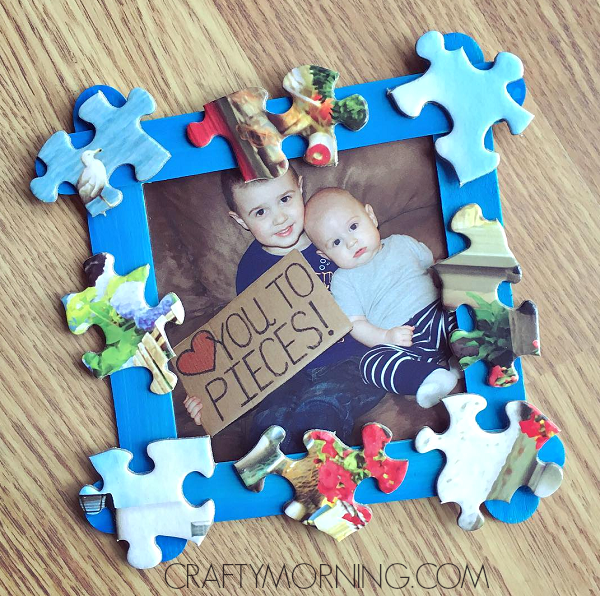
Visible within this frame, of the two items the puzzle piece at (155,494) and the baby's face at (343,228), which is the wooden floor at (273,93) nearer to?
the puzzle piece at (155,494)

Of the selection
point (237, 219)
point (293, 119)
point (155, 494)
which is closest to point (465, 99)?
point (293, 119)

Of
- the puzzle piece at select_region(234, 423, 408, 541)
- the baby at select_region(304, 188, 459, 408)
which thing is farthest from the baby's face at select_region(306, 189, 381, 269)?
the puzzle piece at select_region(234, 423, 408, 541)

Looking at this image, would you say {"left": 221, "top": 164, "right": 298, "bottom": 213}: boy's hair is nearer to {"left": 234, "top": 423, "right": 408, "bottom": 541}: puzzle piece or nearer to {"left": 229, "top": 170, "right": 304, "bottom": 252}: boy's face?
{"left": 229, "top": 170, "right": 304, "bottom": 252}: boy's face

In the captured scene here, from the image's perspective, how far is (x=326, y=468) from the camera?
0.73 meters

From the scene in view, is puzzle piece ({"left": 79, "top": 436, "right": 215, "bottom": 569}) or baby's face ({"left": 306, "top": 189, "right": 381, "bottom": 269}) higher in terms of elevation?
baby's face ({"left": 306, "top": 189, "right": 381, "bottom": 269})

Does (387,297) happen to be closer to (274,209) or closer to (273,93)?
(274,209)

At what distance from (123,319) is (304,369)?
8.8 inches

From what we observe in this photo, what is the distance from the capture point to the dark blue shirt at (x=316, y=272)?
73 cm

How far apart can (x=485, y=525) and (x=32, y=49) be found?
81 centimetres

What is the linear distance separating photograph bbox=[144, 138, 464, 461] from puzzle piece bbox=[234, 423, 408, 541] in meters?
0.02

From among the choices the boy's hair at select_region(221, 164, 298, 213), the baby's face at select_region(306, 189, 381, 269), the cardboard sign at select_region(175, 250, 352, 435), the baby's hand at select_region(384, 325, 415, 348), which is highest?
the boy's hair at select_region(221, 164, 298, 213)

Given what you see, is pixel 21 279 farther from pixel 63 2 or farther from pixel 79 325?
pixel 63 2

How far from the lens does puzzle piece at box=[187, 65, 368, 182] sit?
0.71 meters

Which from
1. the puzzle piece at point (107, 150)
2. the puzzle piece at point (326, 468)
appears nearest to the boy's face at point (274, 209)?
the puzzle piece at point (107, 150)
